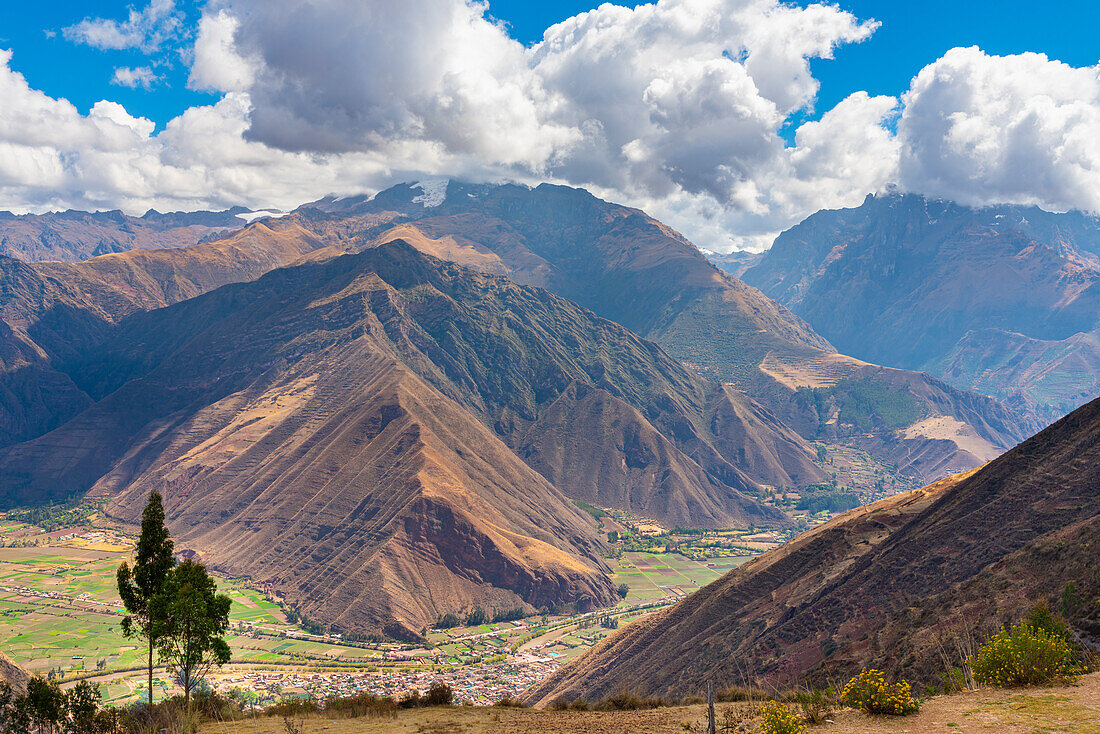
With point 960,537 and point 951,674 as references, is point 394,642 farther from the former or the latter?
point 951,674

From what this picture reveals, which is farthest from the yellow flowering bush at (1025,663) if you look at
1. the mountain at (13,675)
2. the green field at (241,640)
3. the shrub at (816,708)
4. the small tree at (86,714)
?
the green field at (241,640)

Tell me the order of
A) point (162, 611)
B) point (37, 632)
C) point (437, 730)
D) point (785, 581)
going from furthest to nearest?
point (37, 632) → point (785, 581) → point (162, 611) → point (437, 730)

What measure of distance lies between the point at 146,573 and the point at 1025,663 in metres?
40.4

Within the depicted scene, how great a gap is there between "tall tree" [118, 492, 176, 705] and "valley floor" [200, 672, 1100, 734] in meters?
8.02

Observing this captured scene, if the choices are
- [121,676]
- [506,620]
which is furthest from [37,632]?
[506,620]

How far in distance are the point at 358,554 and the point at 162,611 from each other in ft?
544

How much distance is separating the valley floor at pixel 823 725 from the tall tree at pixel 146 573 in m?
8.02

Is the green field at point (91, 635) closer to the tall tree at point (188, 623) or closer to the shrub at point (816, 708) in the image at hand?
the tall tree at point (188, 623)

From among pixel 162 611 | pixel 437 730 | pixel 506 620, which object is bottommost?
pixel 506 620

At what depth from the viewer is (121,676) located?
13888cm

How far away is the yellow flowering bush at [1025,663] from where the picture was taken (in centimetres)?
2752

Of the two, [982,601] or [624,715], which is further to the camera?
[982,601]

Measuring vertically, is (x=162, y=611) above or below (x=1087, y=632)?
above

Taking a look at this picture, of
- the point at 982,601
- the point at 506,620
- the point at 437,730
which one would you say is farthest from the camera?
the point at 506,620
